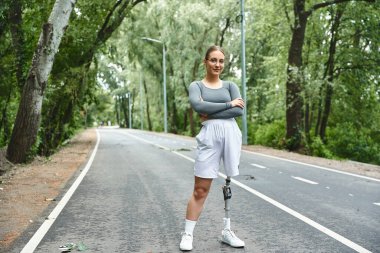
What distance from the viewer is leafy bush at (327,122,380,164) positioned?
24.0 meters

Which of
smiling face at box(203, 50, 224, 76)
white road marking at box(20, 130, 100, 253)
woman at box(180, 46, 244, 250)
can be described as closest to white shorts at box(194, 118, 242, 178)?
woman at box(180, 46, 244, 250)

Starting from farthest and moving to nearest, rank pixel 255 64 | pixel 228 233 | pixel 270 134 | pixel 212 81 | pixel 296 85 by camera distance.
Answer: pixel 255 64, pixel 270 134, pixel 296 85, pixel 228 233, pixel 212 81

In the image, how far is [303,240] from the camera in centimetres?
515

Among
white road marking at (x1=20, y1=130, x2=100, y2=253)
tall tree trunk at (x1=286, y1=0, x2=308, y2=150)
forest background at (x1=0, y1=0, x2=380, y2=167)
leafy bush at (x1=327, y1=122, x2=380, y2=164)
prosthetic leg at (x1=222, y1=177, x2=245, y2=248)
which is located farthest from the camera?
leafy bush at (x1=327, y1=122, x2=380, y2=164)

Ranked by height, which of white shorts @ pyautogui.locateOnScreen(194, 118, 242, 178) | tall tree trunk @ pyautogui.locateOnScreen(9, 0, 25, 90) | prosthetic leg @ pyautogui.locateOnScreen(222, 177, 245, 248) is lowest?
prosthetic leg @ pyautogui.locateOnScreen(222, 177, 245, 248)

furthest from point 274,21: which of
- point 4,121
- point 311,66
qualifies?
point 4,121

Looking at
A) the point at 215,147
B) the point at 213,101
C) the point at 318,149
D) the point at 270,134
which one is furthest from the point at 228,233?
the point at 270,134

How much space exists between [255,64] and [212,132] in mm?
33703

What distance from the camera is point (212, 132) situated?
4.66 metres

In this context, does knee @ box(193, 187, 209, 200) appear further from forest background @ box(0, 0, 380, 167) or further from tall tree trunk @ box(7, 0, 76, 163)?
tall tree trunk @ box(7, 0, 76, 163)

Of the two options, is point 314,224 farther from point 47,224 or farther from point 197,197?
point 47,224

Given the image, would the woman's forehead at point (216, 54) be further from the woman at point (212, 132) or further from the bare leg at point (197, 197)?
the bare leg at point (197, 197)

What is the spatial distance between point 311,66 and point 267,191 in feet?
59.4

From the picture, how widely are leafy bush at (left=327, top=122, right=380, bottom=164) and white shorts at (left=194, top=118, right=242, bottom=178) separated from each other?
68.1 ft
